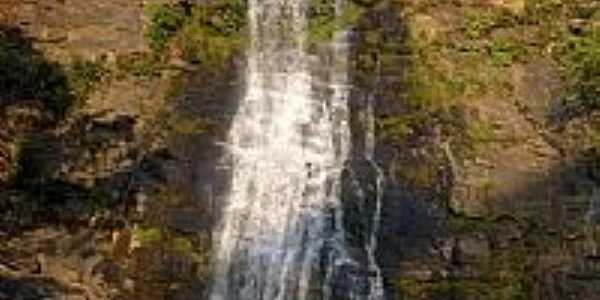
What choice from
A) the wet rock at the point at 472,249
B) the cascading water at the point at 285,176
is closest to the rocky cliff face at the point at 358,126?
the wet rock at the point at 472,249

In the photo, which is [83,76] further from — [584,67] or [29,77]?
[584,67]

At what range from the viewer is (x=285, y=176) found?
1459cm

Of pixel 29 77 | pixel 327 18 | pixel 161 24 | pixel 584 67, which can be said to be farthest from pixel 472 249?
pixel 29 77

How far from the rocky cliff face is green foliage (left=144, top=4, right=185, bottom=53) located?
0.9 inches

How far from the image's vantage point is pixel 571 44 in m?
15.8

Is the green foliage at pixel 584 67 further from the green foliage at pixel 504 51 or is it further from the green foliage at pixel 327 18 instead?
the green foliage at pixel 327 18

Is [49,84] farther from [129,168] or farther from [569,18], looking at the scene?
[569,18]

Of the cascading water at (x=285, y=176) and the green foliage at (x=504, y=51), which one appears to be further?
the green foliage at (x=504, y=51)

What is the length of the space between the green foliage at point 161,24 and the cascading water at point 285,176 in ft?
3.35

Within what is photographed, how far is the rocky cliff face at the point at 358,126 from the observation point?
13609mm

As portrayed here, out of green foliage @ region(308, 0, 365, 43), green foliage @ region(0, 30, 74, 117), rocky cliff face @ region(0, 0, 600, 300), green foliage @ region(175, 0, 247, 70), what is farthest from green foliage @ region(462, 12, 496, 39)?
green foliage @ region(0, 30, 74, 117)

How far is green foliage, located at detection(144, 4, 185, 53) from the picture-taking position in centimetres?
1542

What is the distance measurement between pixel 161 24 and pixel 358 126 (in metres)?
2.98

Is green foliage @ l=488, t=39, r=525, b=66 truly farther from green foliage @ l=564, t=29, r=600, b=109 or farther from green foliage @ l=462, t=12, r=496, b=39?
green foliage @ l=564, t=29, r=600, b=109
